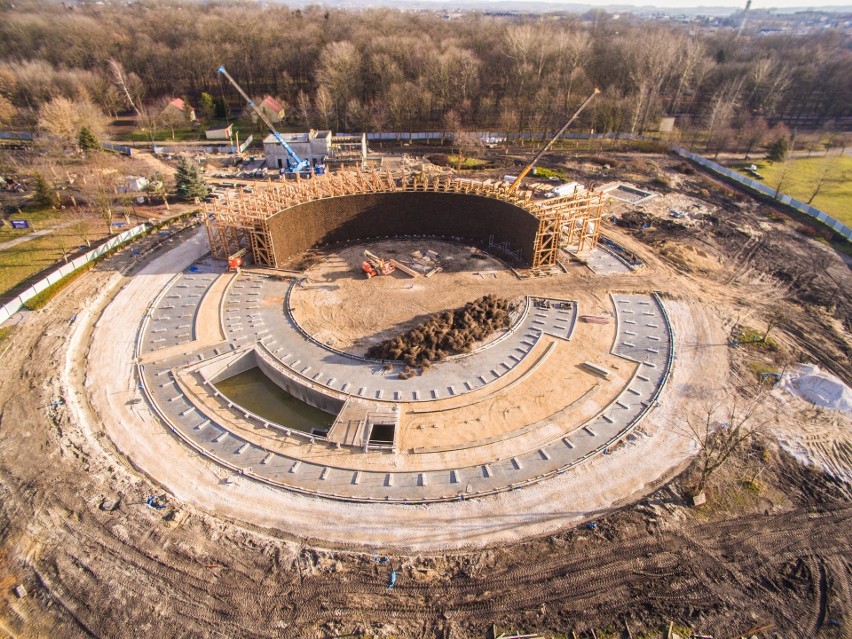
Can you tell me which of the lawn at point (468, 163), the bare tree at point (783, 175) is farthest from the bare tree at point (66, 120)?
the bare tree at point (783, 175)

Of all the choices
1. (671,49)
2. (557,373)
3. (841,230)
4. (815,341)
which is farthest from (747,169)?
(557,373)

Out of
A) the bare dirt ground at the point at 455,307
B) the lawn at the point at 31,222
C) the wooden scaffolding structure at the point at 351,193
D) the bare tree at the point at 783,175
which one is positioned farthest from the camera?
the bare tree at the point at 783,175

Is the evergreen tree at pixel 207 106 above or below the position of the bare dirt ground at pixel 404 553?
above

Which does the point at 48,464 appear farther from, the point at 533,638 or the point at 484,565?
the point at 533,638

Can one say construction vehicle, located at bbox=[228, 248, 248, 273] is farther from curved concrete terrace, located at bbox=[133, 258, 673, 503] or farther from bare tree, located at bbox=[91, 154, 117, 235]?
bare tree, located at bbox=[91, 154, 117, 235]

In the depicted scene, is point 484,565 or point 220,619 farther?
point 484,565

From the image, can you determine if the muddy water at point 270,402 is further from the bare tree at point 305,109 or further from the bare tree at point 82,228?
the bare tree at point 305,109

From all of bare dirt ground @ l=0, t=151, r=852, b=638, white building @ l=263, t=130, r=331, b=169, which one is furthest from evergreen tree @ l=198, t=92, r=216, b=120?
bare dirt ground @ l=0, t=151, r=852, b=638
